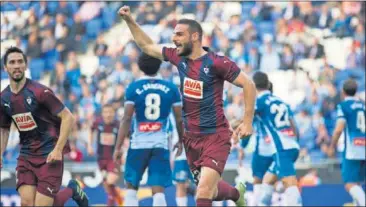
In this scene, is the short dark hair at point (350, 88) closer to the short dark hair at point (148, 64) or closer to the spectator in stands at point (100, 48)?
the short dark hair at point (148, 64)

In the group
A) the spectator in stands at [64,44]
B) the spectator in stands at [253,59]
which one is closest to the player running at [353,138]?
the spectator in stands at [253,59]

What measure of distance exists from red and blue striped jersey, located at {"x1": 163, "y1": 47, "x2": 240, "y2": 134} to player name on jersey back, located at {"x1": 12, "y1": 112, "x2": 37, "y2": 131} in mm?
1806

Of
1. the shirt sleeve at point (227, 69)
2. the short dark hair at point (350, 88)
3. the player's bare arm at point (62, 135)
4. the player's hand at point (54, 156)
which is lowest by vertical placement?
the player's hand at point (54, 156)

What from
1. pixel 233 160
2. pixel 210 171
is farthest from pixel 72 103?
pixel 210 171

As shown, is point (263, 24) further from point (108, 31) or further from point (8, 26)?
point (8, 26)

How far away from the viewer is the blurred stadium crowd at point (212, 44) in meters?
21.2

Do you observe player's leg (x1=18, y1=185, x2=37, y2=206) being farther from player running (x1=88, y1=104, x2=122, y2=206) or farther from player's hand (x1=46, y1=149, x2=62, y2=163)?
player running (x1=88, y1=104, x2=122, y2=206)

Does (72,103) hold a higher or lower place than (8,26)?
lower

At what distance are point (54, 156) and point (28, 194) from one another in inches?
26.6

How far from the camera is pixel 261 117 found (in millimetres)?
13305

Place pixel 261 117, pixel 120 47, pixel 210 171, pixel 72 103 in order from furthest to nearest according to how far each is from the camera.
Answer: pixel 120 47, pixel 72 103, pixel 261 117, pixel 210 171

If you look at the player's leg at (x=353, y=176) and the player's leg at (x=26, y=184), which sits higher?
the player's leg at (x=26, y=184)

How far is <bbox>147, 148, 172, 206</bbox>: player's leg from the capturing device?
478 inches

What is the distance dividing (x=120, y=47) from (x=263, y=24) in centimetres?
386
